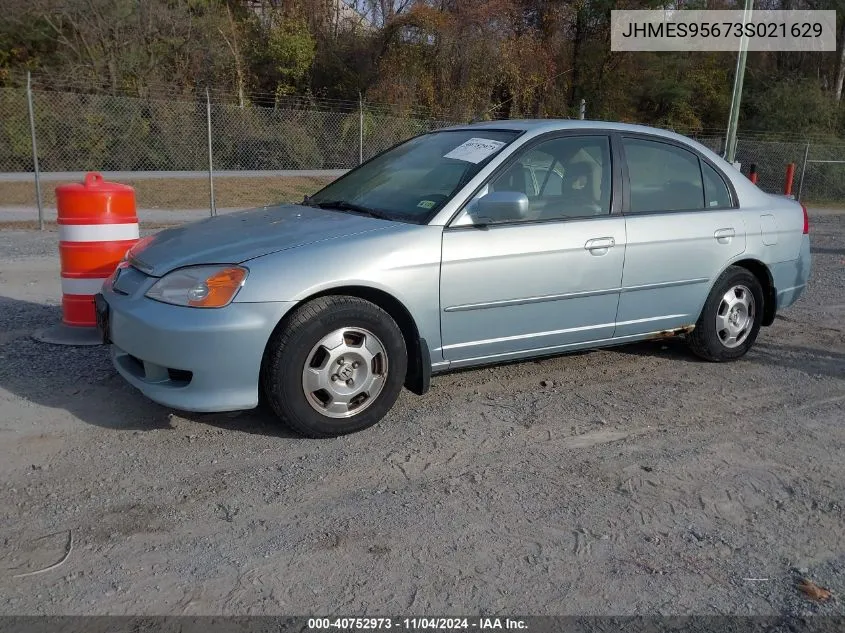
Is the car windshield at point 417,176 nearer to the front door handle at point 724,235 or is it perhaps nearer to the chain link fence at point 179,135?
the front door handle at point 724,235

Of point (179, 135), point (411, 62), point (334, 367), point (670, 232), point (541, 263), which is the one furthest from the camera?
point (411, 62)

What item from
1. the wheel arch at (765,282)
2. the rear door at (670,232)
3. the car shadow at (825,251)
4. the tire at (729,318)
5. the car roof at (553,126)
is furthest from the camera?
the car shadow at (825,251)

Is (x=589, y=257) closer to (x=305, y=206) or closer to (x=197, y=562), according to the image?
(x=305, y=206)

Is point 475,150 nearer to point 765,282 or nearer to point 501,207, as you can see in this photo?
point 501,207

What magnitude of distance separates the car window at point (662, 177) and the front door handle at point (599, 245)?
357 mm

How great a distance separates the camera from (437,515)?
10.3ft

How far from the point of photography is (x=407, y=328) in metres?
4.07

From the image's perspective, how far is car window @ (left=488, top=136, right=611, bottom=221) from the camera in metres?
4.44

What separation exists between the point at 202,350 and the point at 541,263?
1951 mm

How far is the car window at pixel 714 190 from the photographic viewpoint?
5203 mm

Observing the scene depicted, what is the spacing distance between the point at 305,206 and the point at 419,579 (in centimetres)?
282

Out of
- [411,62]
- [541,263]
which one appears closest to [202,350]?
[541,263]

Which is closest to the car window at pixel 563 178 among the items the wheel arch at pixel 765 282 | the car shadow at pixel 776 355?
the wheel arch at pixel 765 282

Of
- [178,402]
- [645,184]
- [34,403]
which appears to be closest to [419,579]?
[178,402]
